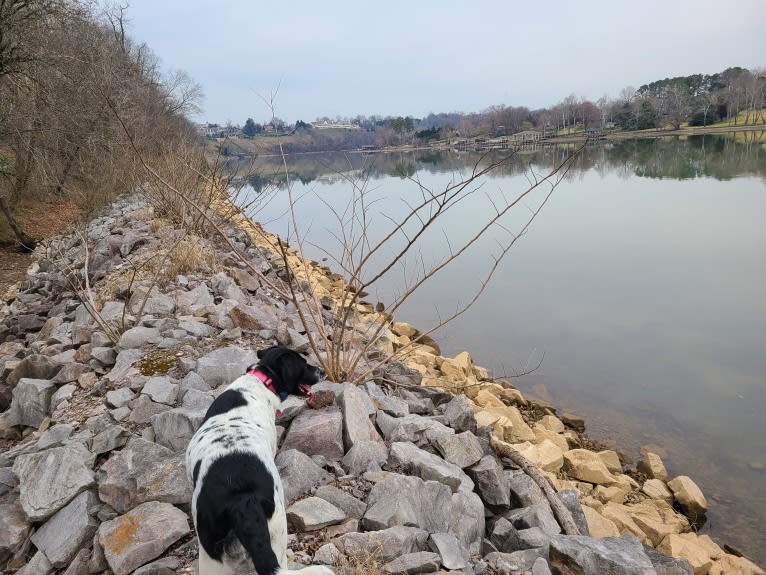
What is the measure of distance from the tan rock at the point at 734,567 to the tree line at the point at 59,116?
789 cm

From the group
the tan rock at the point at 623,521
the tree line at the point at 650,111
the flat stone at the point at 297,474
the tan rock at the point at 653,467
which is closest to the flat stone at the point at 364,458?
the flat stone at the point at 297,474

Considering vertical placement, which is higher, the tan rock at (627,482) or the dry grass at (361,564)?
the dry grass at (361,564)

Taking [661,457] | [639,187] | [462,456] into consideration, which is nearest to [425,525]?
[462,456]

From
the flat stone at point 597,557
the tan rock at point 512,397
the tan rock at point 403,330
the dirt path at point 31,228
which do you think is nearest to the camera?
the flat stone at point 597,557

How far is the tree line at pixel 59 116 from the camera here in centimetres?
1025

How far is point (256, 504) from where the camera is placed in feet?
6.51

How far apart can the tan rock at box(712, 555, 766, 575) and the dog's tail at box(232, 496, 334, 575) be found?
362 centimetres

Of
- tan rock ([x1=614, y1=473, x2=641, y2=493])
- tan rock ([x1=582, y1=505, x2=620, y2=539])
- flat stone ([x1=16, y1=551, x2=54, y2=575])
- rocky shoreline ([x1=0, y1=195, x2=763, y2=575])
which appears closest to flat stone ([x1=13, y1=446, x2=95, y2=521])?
rocky shoreline ([x1=0, y1=195, x2=763, y2=575])

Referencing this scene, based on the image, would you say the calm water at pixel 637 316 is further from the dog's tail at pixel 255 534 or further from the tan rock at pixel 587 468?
the dog's tail at pixel 255 534

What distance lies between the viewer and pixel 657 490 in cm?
505

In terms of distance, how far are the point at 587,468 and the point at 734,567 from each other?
4.34 feet

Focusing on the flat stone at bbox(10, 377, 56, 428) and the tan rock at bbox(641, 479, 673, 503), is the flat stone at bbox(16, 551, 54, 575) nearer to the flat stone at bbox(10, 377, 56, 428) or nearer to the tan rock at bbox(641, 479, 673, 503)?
the flat stone at bbox(10, 377, 56, 428)

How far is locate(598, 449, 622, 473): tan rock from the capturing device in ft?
17.6

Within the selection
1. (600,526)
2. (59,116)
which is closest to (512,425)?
(600,526)
